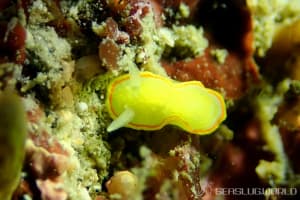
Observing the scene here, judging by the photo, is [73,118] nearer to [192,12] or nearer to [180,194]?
[180,194]

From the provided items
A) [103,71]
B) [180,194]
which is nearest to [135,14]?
[103,71]

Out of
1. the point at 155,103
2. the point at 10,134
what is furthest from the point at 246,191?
the point at 10,134

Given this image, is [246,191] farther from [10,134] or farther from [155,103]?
[10,134]

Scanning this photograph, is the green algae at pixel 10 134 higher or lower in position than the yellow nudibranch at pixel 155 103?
Result: lower

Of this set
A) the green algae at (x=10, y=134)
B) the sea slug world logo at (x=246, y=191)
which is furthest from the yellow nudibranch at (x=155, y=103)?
the green algae at (x=10, y=134)

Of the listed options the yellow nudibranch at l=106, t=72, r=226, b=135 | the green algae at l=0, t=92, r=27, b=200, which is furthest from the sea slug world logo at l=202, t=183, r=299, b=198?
the green algae at l=0, t=92, r=27, b=200

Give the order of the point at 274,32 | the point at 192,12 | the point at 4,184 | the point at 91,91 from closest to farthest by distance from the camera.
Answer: the point at 4,184, the point at 91,91, the point at 192,12, the point at 274,32

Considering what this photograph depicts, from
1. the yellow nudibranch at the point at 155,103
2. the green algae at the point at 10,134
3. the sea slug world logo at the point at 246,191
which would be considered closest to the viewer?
the green algae at the point at 10,134

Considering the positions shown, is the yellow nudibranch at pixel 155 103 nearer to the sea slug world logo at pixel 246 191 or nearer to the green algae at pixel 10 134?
the sea slug world logo at pixel 246 191

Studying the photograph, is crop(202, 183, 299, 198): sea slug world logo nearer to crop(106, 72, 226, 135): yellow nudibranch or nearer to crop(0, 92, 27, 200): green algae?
crop(106, 72, 226, 135): yellow nudibranch
